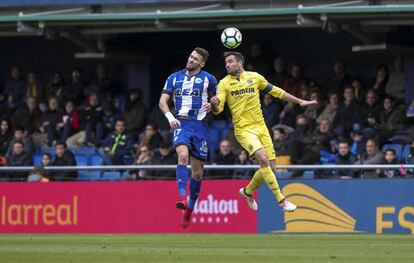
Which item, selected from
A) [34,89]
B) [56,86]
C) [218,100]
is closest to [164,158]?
[56,86]

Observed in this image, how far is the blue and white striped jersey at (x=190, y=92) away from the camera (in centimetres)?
1630

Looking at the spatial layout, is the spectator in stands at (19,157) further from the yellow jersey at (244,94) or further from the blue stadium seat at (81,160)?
the yellow jersey at (244,94)

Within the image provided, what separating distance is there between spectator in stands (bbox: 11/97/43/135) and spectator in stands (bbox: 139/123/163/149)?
3443 millimetres

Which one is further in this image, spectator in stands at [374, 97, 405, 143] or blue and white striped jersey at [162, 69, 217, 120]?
spectator in stands at [374, 97, 405, 143]

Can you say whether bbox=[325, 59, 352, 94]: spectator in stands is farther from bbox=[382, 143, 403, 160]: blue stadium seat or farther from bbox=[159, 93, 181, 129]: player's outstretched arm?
bbox=[159, 93, 181, 129]: player's outstretched arm

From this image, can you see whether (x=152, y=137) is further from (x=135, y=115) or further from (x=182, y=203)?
(x=182, y=203)

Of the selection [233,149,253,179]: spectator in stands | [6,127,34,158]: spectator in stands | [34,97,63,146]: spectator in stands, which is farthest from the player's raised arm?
[34,97,63,146]: spectator in stands

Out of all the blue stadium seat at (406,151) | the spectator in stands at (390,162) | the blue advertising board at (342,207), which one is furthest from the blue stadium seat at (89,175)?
the blue stadium seat at (406,151)

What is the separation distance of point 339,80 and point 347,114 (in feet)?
4.67

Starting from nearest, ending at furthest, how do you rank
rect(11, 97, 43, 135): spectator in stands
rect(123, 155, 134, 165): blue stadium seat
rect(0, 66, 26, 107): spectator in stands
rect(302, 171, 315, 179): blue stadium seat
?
rect(302, 171, 315, 179): blue stadium seat → rect(123, 155, 134, 165): blue stadium seat → rect(11, 97, 43, 135): spectator in stands → rect(0, 66, 26, 107): spectator in stands

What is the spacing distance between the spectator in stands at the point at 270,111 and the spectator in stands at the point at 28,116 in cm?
551

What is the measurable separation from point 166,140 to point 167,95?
7675mm

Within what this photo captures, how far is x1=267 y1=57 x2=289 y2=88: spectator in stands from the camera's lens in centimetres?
2470

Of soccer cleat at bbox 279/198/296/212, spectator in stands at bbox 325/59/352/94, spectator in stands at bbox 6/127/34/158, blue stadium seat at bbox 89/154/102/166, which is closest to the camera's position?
soccer cleat at bbox 279/198/296/212
